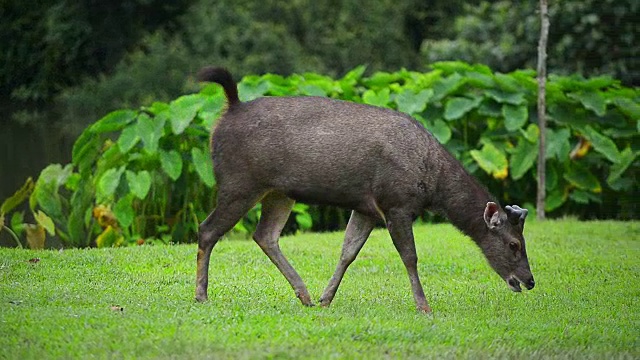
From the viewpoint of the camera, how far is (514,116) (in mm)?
13688

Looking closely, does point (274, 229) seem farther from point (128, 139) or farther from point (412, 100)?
point (412, 100)

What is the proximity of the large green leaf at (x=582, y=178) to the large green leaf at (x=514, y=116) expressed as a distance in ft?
2.94

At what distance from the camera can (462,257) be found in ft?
35.3

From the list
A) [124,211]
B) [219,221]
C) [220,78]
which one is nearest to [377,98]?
[124,211]

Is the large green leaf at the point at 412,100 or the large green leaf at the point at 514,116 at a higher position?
the large green leaf at the point at 412,100

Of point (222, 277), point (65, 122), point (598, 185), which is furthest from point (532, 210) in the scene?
point (65, 122)

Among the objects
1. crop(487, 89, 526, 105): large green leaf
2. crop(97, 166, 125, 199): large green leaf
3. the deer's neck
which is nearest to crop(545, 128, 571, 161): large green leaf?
crop(487, 89, 526, 105): large green leaf

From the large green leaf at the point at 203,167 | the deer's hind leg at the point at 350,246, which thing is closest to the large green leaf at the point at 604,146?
the large green leaf at the point at 203,167

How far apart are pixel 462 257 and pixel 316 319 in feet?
12.8

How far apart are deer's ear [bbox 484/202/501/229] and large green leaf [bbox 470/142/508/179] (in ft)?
16.9

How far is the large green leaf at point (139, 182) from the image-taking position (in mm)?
11961

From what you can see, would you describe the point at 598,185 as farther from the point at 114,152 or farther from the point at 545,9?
the point at 114,152

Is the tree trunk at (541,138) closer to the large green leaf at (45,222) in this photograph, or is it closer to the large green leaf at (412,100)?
the large green leaf at (412,100)

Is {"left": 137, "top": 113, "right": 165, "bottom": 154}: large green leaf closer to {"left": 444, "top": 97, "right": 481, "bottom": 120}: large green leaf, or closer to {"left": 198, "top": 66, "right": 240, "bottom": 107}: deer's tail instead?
{"left": 444, "top": 97, "right": 481, "bottom": 120}: large green leaf
